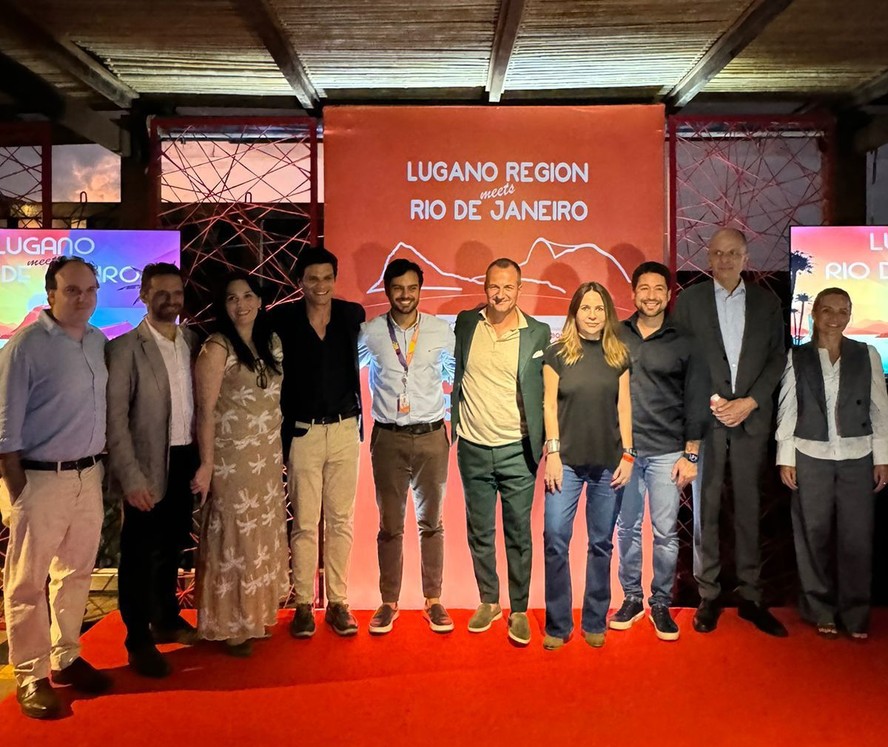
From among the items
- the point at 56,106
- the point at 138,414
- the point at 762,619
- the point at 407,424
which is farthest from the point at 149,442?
the point at 762,619

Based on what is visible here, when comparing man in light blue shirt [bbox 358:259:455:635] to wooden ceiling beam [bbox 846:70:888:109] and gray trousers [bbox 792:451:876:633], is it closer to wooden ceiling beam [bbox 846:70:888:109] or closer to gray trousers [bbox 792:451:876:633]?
gray trousers [bbox 792:451:876:633]

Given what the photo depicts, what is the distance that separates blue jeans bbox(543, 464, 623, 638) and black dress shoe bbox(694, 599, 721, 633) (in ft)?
1.69

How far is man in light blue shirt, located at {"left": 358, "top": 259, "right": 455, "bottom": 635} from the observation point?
12.3 feet

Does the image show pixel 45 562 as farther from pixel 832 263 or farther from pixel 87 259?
pixel 832 263

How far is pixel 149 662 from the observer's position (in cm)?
337

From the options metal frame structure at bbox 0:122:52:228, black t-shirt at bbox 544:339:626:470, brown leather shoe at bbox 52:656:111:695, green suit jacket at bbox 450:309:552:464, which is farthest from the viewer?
metal frame structure at bbox 0:122:52:228

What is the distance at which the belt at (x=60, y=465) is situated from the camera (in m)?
3.08

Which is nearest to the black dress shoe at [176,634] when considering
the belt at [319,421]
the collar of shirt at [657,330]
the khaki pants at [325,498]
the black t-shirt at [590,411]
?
the khaki pants at [325,498]

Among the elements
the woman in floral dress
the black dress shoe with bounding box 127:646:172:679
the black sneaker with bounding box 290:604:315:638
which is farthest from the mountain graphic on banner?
the black dress shoe with bounding box 127:646:172:679

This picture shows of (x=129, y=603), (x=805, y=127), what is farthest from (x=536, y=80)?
(x=129, y=603)

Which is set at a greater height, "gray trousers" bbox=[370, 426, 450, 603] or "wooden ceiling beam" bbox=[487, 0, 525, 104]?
"wooden ceiling beam" bbox=[487, 0, 525, 104]

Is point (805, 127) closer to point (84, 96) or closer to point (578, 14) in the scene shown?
point (578, 14)

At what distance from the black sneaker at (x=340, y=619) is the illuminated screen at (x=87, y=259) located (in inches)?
79.8

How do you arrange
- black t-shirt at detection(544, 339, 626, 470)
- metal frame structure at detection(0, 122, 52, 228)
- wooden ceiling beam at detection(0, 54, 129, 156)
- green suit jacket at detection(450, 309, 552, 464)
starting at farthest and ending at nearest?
metal frame structure at detection(0, 122, 52, 228) < wooden ceiling beam at detection(0, 54, 129, 156) < green suit jacket at detection(450, 309, 552, 464) < black t-shirt at detection(544, 339, 626, 470)
